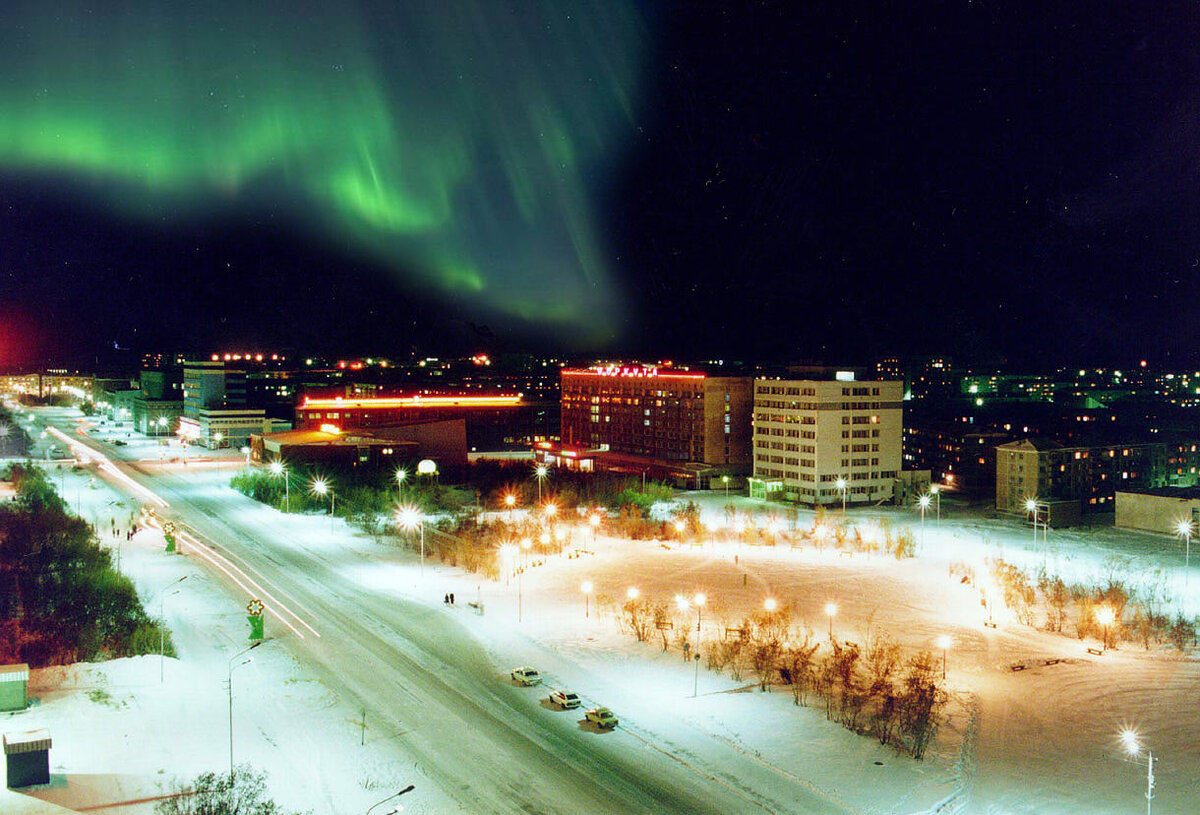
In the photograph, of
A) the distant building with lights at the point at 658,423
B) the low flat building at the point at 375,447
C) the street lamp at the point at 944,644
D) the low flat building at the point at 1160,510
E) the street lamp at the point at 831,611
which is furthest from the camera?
the distant building with lights at the point at 658,423

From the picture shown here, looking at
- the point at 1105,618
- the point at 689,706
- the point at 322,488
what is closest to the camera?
the point at 689,706

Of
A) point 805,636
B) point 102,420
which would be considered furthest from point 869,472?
point 102,420

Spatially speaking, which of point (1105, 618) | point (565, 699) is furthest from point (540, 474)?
point (565, 699)

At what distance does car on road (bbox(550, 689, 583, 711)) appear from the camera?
1786 cm

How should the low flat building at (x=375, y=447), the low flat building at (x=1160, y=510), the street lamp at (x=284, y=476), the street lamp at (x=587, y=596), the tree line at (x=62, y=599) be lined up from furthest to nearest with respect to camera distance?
the low flat building at (x=375, y=447), the street lamp at (x=284, y=476), the low flat building at (x=1160, y=510), the street lamp at (x=587, y=596), the tree line at (x=62, y=599)

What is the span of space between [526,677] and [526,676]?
3 centimetres

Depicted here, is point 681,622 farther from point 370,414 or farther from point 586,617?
point 370,414

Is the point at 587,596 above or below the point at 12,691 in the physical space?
below

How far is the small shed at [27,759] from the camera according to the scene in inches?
540

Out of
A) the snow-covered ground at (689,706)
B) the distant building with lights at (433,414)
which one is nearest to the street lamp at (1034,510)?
the snow-covered ground at (689,706)

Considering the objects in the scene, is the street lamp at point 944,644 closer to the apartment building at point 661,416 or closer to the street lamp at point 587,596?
the street lamp at point 587,596

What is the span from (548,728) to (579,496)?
3246 centimetres

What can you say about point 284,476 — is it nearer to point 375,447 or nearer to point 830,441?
point 375,447

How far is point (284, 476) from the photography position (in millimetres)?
48188
